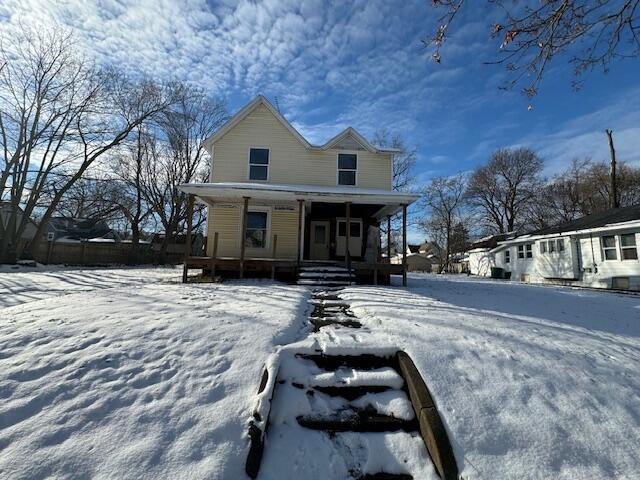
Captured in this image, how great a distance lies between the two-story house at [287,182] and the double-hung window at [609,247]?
11.2 meters

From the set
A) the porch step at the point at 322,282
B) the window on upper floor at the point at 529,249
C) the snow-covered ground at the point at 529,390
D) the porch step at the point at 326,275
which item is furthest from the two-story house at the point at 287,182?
the window on upper floor at the point at 529,249

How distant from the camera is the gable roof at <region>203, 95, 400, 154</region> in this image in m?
13.6

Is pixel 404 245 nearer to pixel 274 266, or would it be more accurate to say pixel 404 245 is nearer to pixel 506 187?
pixel 274 266

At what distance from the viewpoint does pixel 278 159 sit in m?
13.7

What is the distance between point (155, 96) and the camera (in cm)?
2245

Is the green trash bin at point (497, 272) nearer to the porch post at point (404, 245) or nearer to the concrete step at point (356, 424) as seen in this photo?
the porch post at point (404, 245)

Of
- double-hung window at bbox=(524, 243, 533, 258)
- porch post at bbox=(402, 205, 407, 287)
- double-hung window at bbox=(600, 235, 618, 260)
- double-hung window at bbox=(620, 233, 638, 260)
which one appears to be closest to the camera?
porch post at bbox=(402, 205, 407, 287)

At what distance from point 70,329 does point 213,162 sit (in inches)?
425

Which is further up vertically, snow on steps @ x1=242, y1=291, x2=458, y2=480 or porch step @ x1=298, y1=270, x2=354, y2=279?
porch step @ x1=298, y1=270, x2=354, y2=279

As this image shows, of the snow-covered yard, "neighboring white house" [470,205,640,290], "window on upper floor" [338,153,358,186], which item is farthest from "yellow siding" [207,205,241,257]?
"neighboring white house" [470,205,640,290]

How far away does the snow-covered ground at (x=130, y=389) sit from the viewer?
2094 millimetres

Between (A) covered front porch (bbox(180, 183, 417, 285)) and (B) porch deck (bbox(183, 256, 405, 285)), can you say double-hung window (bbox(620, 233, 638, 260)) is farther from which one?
(B) porch deck (bbox(183, 256, 405, 285))

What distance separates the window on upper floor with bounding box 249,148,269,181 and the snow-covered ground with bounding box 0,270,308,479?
962cm

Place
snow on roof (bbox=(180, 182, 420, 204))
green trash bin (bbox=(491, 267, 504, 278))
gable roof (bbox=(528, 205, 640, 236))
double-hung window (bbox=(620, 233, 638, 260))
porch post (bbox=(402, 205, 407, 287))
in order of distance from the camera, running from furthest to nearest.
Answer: green trash bin (bbox=(491, 267, 504, 278)) < gable roof (bbox=(528, 205, 640, 236)) < double-hung window (bbox=(620, 233, 638, 260)) < porch post (bbox=(402, 205, 407, 287)) < snow on roof (bbox=(180, 182, 420, 204))
